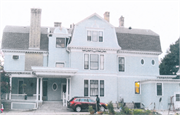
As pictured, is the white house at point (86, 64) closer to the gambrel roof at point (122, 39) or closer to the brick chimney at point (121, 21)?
the gambrel roof at point (122, 39)

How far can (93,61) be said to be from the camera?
29.6 metres

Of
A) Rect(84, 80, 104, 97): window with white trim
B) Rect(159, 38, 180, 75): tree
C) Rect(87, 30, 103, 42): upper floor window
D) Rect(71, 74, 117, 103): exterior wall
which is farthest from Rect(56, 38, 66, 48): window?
Rect(159, 38, 180, 75): tree

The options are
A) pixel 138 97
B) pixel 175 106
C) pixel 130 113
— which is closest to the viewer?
pixel 130 113

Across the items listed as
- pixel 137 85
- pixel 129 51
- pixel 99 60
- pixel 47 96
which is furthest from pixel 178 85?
pixel 47 96

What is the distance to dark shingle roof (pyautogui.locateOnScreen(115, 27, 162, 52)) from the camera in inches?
1267

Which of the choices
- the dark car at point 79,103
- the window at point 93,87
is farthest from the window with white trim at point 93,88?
the dark car at point 79,103

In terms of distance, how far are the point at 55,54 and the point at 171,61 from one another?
23.1 m

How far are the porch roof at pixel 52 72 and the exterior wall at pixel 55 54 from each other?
3.61 m

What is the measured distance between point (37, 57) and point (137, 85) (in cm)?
1210

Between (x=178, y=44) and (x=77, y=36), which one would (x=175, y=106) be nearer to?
(x=77, y=36)

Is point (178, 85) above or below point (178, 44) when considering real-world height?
below

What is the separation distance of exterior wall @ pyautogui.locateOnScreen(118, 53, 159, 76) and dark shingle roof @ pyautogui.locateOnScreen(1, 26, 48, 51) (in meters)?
9.13

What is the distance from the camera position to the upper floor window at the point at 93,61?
29.4 m

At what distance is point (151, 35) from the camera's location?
112 feet
